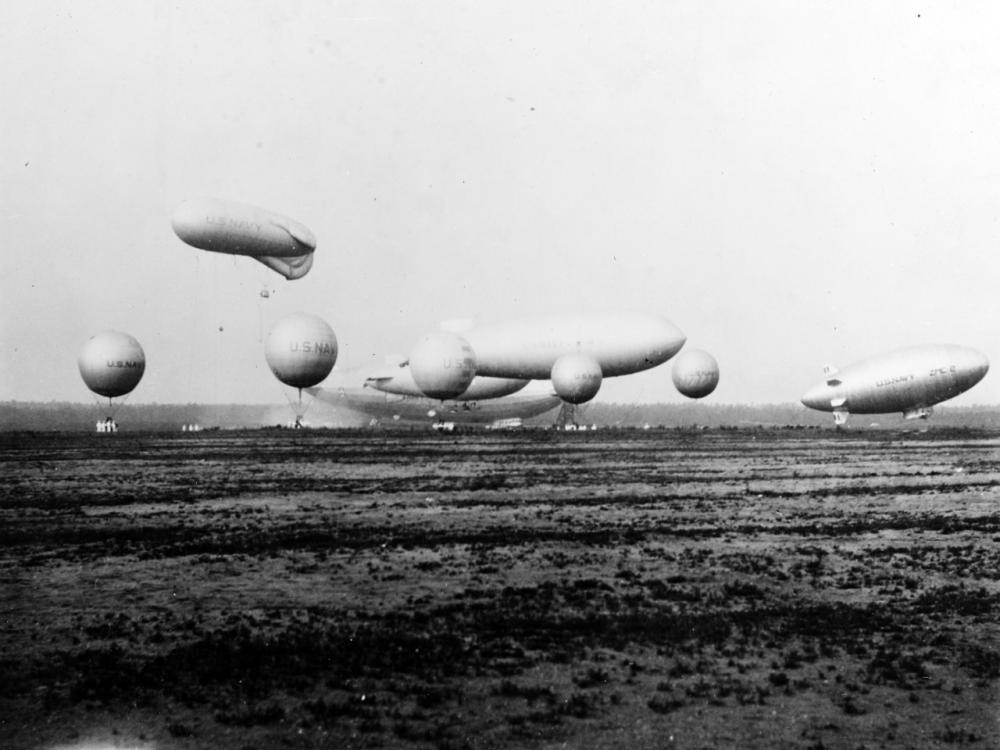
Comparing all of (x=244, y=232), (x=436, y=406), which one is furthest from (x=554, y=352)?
(x=244, y=232)

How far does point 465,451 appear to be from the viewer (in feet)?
113

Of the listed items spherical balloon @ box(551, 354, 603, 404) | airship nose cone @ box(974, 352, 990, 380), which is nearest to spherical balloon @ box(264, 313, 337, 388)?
spherical balloon @ box(551, 354, 603, 404)

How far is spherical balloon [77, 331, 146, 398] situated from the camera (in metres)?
48.3

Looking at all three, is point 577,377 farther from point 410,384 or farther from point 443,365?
point 410,384

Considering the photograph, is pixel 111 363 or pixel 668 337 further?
pixel 668 337

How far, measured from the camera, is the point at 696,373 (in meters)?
58.7

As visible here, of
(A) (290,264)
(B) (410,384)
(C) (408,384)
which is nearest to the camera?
(A) (290,264)

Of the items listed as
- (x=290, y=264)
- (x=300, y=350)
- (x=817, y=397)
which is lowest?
(x=817, y=397)

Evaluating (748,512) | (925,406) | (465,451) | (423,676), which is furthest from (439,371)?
(423,676)

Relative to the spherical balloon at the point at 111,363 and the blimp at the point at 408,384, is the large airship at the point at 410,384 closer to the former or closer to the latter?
the blimp at the point at 408,384

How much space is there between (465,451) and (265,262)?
63.1 ft

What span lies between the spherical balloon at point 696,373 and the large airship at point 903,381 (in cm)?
683

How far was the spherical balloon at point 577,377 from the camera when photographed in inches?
2093

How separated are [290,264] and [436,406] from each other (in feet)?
72.0
